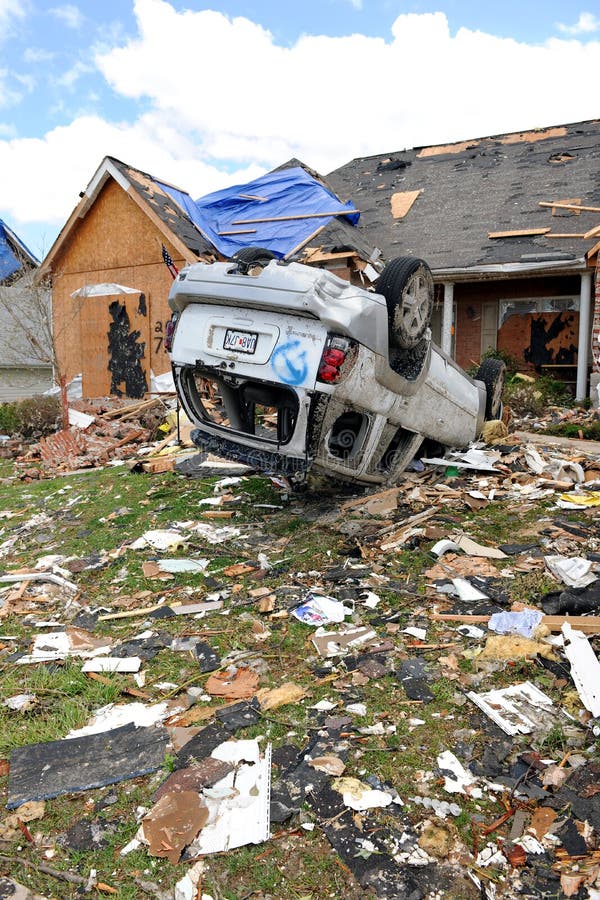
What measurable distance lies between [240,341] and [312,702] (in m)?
3.05

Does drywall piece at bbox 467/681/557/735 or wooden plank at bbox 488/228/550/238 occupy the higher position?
wooden plank at bbox 488/228/550/238

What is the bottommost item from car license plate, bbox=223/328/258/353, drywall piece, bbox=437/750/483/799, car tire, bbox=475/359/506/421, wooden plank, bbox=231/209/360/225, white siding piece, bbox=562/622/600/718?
drywall piece, bbox=437/750/483/799

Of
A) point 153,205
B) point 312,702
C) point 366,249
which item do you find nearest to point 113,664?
point 312,702

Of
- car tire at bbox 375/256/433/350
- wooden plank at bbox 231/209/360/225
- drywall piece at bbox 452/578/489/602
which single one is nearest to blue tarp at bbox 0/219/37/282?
wooden plank at bbox 231/209/360/225

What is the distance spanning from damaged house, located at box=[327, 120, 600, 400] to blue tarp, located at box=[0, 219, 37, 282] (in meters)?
13.7

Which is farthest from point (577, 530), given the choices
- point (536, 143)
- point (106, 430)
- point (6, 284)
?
point (6, 284)

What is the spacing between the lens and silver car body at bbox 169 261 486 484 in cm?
511

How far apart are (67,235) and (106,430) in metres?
6.54

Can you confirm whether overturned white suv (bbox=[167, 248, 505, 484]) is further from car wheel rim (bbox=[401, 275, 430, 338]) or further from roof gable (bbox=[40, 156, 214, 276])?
roof gable (bbox=[40, 156, 214, 276])

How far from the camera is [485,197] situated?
55.2 feet

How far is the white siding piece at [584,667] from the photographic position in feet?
10.7

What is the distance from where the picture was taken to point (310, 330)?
511cm

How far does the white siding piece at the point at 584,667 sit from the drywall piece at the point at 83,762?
7.04 ft

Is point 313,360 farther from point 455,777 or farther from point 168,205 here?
point 168,205
